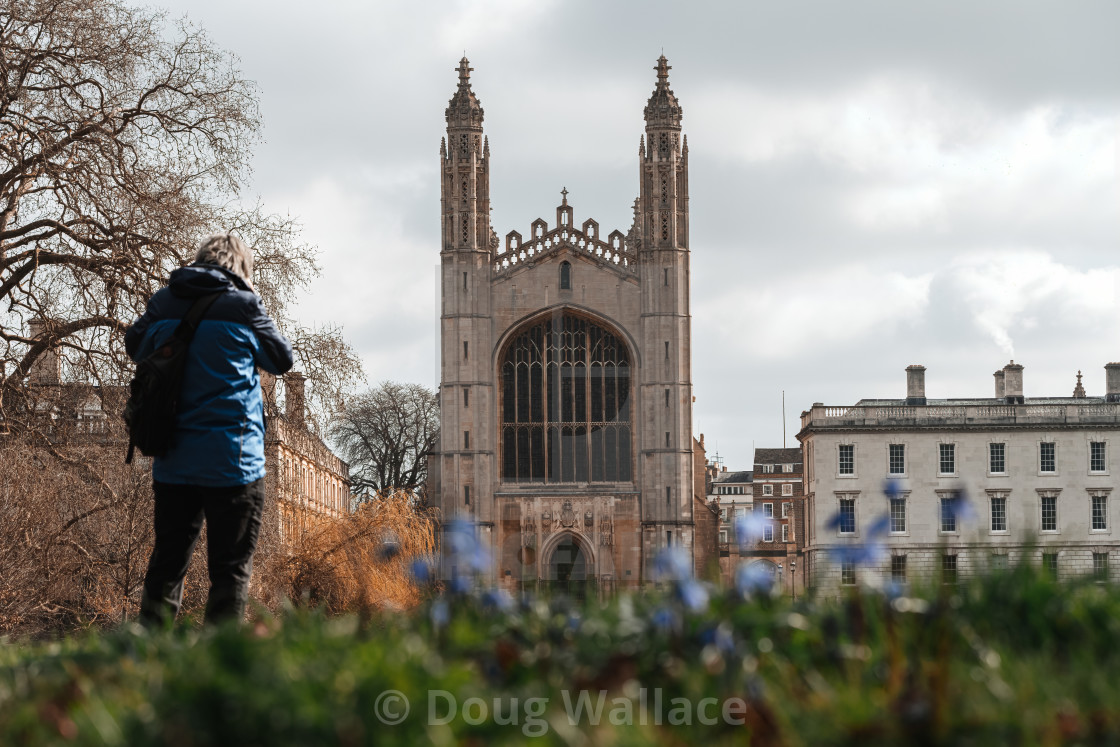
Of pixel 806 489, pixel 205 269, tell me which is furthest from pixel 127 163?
pixel 806 489

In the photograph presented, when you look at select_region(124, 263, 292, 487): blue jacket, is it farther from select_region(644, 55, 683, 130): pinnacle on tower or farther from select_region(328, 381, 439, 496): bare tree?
select_region(328, 381, 439, 496): bare tree

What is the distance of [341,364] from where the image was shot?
17.7 metres

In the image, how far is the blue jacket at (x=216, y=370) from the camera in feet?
19.3

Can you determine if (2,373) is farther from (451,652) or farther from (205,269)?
(451,652)

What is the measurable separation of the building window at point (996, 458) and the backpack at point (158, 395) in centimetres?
5210

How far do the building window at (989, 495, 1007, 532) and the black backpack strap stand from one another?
2016 inches

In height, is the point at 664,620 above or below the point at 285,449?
below

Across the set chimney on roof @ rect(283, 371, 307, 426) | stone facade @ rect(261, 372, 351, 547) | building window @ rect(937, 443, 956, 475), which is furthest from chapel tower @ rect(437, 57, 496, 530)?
chimney on roof @ rect(283, 371, 307, 426)

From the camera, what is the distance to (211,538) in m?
5.96

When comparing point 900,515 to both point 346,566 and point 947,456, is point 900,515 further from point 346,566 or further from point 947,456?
point 346,566

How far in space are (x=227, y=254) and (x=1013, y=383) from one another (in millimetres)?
55212

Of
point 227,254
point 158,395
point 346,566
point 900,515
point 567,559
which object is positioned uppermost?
point 227,254

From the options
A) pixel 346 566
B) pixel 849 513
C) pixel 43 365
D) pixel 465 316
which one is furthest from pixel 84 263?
pixel 849 513

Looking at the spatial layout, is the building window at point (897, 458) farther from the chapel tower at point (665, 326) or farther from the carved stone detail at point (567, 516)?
the carved stone detail at point (567, 516)
